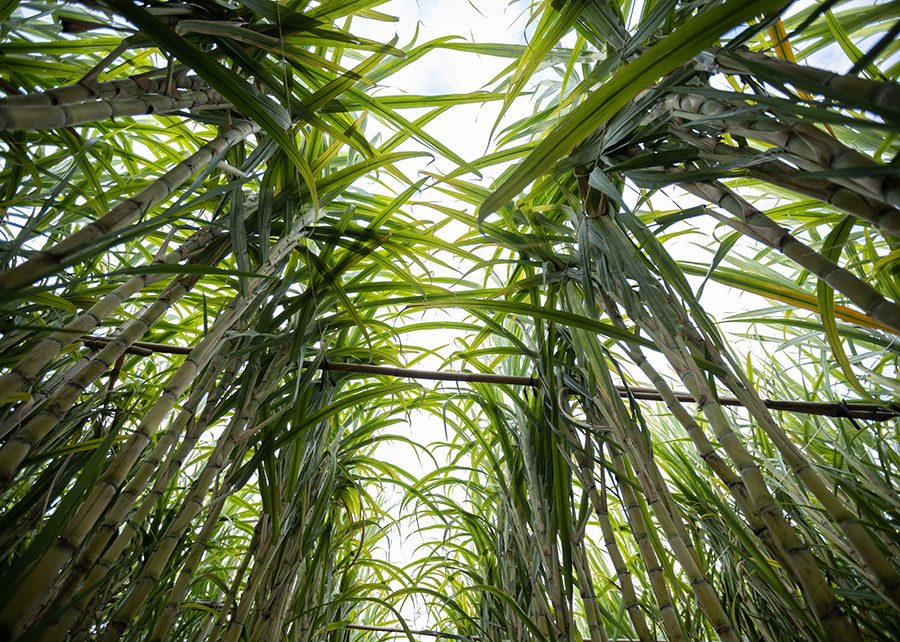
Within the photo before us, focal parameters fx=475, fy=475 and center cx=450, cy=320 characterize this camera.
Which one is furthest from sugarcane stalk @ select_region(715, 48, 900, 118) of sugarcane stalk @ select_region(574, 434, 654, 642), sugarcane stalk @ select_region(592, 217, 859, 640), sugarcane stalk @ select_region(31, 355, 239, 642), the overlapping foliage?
sugarcane stalk @ select_region(31, 355, 239, 642)

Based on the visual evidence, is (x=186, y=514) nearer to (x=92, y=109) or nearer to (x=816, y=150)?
(x=92, y=109)

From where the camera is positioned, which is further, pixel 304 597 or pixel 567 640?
pixel 304 597

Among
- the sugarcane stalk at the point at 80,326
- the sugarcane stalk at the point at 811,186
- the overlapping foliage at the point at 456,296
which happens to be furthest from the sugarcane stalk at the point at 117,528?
the sugarcane stalk at the point at 811,186

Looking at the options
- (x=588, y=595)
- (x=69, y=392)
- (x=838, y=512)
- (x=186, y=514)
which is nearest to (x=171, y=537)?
(x=186, y=514)

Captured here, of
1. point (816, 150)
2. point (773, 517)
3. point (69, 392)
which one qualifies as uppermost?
point (816, 150)

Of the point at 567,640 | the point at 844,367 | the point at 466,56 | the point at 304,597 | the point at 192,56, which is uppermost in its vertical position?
the point at 466,56

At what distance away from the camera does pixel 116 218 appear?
51 cm

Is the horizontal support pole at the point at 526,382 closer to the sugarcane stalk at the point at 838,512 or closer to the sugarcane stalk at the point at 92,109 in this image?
the sugarcane stalk at the point at 838,512

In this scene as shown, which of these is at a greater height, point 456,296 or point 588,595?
point 456,296

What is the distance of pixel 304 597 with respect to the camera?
944mm

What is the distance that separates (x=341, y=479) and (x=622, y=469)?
0.74 meters


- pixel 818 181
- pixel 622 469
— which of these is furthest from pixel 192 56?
pixel 622 469

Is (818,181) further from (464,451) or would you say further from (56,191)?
(464,451)

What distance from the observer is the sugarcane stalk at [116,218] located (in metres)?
0.38
